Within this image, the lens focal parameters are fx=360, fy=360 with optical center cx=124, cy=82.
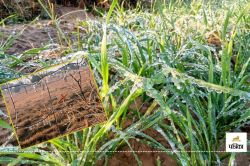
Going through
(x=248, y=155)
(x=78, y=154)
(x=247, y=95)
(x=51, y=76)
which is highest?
(x=51, y=76)

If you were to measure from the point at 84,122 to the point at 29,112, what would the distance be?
131 millimetres

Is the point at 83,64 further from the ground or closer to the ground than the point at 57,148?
further from the ground

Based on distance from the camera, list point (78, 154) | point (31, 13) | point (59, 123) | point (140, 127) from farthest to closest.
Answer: point (31, 13) → point (140, 127) → point (78, 154) → point (59, 123)

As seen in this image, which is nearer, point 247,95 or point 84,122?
point 84,122

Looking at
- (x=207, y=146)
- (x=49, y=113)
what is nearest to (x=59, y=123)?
(x=49, y=113)

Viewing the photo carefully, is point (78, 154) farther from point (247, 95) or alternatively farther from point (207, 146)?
point (247, 95)

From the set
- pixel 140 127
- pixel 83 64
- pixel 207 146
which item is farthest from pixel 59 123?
pixel 207 146

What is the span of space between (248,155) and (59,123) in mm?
636

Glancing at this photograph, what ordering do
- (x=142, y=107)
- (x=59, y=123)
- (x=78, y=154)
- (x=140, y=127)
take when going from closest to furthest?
(x=59, y=123)
(x=78, y=154)
(x=140, y=127)
(x=142, y=107)

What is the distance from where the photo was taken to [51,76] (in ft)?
2.86

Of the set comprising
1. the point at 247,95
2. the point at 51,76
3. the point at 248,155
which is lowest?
the point at 248,155

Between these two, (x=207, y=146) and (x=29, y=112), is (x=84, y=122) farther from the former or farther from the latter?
(x=207, y=146)

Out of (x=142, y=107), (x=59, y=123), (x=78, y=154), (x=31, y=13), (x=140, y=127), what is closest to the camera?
(x=59, y=123)

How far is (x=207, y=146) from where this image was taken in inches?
43.1
